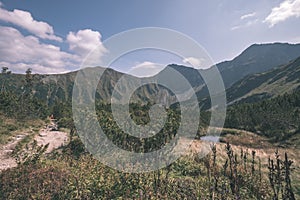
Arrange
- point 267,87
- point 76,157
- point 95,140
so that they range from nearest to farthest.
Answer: point 76,157
point 95,140
point 267,87

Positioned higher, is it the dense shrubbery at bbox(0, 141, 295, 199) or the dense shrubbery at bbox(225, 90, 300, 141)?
the dense shrubbery at bbox(225, 90, 300, 141)

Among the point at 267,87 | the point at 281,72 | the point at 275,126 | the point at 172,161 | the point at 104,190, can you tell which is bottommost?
the point at 104,190

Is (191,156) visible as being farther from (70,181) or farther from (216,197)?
(70,181)

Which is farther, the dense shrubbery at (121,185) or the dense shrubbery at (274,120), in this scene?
the dense shrubbery at (274,120)

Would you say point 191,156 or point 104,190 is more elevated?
point 191,156

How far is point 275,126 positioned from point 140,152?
45.8 m

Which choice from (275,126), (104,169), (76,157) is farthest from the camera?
(275,126)

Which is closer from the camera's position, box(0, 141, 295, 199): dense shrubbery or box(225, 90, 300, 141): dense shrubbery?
box(0, 141, 295, 199): dense shrubbery

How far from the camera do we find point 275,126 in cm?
5294

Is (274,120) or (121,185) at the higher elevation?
(274,120)

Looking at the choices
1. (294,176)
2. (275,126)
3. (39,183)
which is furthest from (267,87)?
(39,183)

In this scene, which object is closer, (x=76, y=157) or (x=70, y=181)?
(x=70, y=181)

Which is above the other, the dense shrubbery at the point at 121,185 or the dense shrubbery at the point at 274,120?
the dense shrubbery at the point at 274,120

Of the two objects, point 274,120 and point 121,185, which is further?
point 274,120
